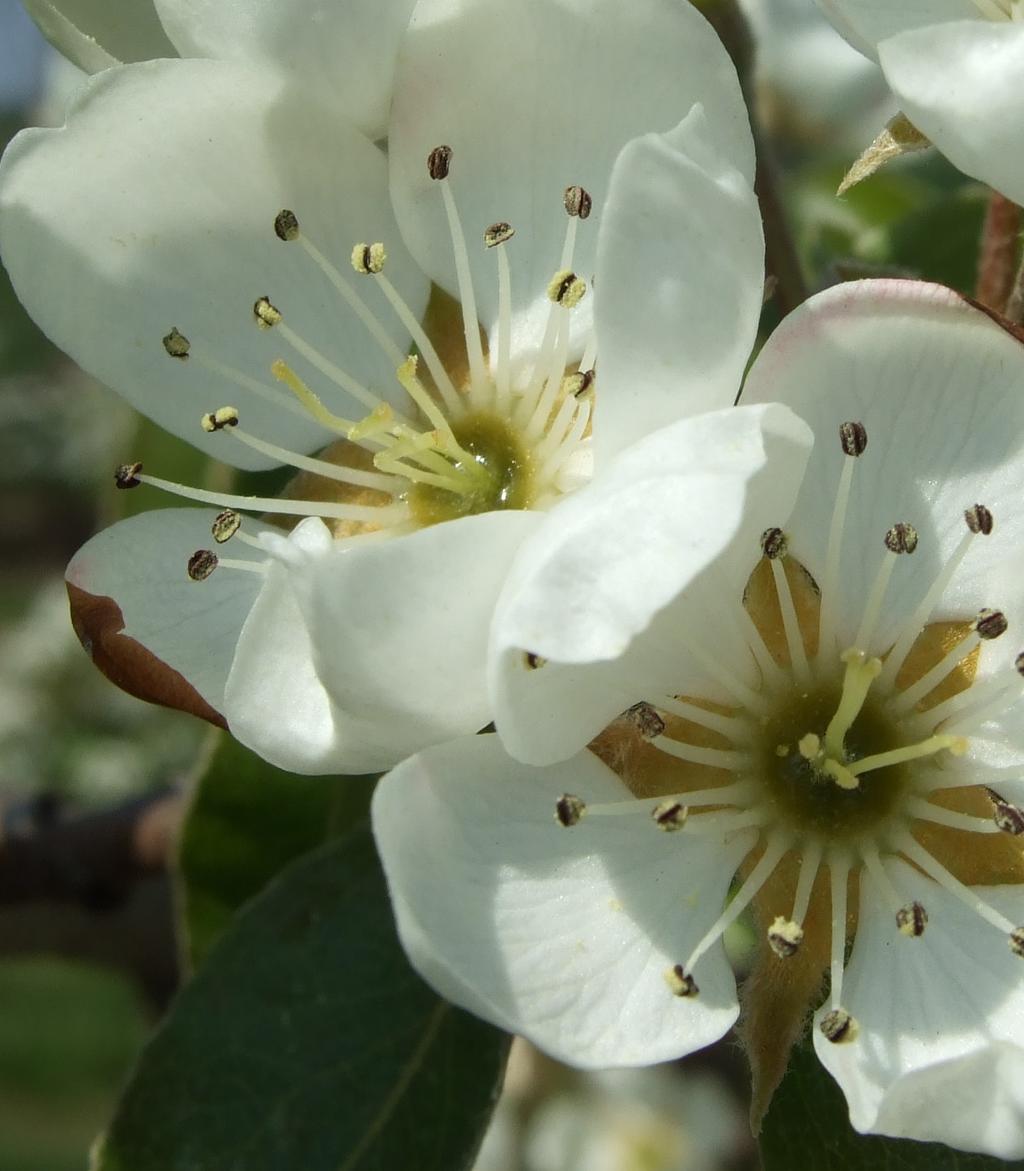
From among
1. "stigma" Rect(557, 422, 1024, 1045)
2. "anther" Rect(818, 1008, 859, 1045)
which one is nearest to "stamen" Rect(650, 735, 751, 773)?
"stigma" Rect(557, 422, 1024, 1045)

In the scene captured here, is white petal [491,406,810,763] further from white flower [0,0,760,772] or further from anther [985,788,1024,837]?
anther [985,788,1024,837]

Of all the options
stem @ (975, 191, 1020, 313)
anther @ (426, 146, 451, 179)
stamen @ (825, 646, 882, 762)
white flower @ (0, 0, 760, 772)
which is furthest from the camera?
stem @ (975, 191, 1020, 313)

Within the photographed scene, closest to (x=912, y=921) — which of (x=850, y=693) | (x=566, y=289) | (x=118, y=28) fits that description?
(x=850, y=693)

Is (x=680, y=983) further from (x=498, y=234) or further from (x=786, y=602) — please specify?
(x=498, y=234)

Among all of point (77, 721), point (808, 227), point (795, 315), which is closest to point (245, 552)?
point (795, 315)

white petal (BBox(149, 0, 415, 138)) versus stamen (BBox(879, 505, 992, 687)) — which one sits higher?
white petal (BBox(149, 0, 415, 138))

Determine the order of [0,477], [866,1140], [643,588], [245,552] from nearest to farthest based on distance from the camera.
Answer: [643,588], [866,1140], [245,552], [0,477]

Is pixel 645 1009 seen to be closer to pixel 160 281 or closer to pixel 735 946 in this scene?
pixel 735 946
